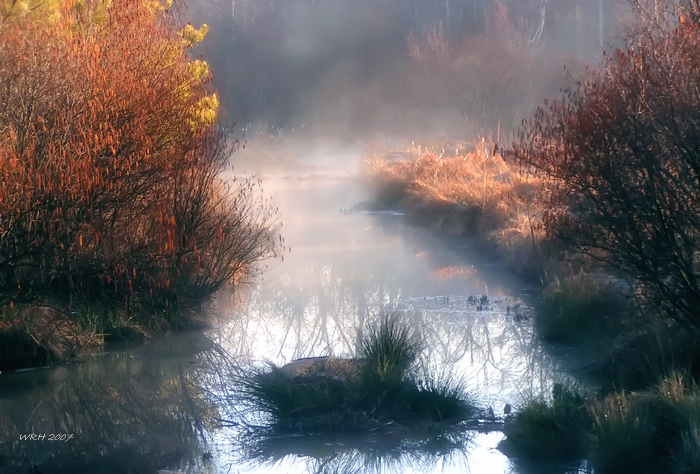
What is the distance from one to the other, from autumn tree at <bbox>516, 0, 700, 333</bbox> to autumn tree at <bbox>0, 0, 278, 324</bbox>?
432cm

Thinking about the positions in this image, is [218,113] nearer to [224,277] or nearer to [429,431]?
[224,277]

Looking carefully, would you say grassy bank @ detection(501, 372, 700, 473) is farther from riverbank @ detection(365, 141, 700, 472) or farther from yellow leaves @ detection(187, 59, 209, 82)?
yellow leaves @ detection(187, 59, 209, 82)

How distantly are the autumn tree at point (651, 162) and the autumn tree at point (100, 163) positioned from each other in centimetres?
432

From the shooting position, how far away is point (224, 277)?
479 inches

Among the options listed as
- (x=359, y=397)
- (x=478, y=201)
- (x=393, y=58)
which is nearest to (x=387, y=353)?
(x=359, y=397)

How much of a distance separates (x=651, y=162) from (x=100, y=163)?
5457mm

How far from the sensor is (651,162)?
8094 millimetres

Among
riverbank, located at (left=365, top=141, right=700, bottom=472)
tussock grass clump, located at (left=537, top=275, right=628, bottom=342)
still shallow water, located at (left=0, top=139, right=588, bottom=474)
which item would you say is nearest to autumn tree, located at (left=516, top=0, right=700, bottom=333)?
riverbank, located at (left=365, top=141, right=700, bottom=472)

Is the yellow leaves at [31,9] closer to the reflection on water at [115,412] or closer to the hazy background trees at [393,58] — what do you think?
the reflection on water at [115,412]

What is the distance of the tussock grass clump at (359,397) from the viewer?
8.07 metres

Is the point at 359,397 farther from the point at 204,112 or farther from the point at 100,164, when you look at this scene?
the point at 204,112

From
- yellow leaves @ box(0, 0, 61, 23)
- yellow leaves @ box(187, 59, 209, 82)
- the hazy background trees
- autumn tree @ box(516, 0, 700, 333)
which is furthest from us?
the hazy background trees

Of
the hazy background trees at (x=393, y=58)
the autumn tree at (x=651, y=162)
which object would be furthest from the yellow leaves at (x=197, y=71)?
the hazy background trees at (x=393, y=58)

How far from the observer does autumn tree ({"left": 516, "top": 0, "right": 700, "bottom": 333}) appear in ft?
26.1
